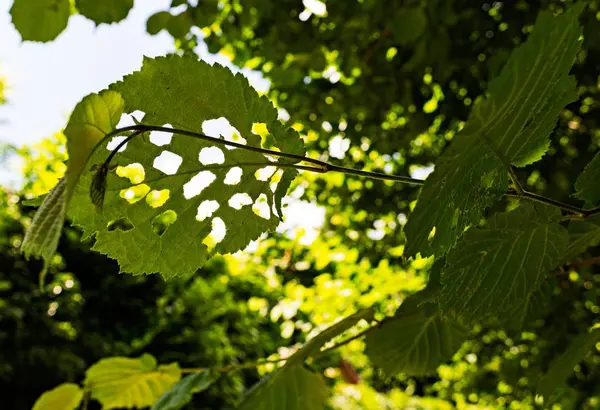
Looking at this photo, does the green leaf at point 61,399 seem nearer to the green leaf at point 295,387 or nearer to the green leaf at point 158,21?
the green leaf at point 295,387

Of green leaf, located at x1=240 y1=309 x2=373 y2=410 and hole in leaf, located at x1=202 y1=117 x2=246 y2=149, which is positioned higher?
hole in leaf, located at x1=202 y1=117 x2=246 y2=149

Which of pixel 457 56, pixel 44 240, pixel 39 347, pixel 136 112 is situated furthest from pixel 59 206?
pixel 39 347

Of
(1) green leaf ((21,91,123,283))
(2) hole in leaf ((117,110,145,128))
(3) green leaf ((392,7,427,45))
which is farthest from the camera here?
(3) green leaf ((392,7,427,45))

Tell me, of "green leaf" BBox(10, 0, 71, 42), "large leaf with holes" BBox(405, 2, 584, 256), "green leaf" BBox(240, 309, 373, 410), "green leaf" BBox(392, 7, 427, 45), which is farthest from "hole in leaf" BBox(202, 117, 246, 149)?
"green leaf" BBox(392, 7, 427, 45)

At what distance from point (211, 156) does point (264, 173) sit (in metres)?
0.04

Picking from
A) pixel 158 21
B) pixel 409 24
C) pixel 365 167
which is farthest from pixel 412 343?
pixel 365 167

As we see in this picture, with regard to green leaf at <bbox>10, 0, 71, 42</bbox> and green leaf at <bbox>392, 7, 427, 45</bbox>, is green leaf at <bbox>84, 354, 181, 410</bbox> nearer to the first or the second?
green leaf at <bbox>10, 0, 71, 42</bbox>

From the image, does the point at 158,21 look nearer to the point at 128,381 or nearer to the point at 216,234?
the point at 128,381

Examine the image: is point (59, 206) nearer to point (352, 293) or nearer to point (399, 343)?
point (399, 343)

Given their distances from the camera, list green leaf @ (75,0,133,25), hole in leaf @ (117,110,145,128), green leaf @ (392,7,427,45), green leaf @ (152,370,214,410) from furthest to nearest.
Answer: green leaf @ (392,7,427,45) → green leaf @ (75,0,133,25) → green leaf @ (152,370,214,410) → hole in leaf @ (117,110,145,128)

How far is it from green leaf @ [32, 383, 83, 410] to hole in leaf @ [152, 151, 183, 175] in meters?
0.59

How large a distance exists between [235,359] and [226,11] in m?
2.24

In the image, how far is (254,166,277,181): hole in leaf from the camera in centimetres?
44

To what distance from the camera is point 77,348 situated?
3.38m
